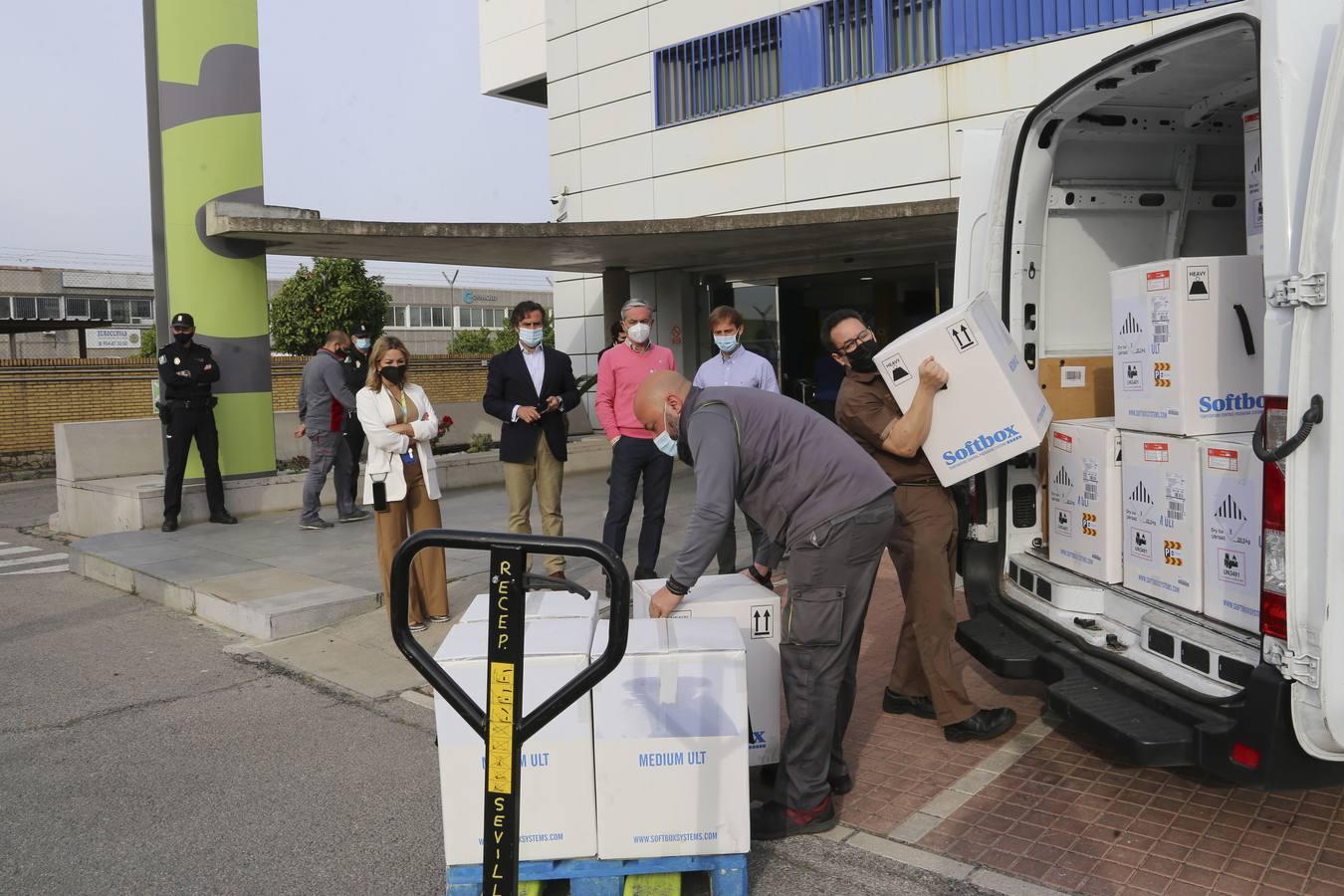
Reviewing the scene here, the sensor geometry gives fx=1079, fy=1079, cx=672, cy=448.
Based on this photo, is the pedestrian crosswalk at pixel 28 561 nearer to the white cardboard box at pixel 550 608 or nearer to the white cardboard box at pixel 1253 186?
the white cardboard box at pixel 550 608

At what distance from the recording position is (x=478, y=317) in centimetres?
8312

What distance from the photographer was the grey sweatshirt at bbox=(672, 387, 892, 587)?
142 inches

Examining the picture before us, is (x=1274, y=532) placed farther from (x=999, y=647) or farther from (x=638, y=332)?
(x=638, y=332)

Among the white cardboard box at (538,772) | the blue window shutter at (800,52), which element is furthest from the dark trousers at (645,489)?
the blue window shutter at (800,52)

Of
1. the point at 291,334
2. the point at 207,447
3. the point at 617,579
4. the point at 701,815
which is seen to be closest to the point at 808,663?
the point at 701,815

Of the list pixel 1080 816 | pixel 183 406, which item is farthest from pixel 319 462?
pixel 1080 816

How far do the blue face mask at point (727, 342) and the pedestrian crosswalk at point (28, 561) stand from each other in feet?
20.6

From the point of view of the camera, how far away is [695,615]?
3.98 meters

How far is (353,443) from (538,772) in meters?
7.82

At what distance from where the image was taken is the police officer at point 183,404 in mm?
9922

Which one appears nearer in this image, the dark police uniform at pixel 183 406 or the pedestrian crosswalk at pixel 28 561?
the pedestrian crosswalk at pixel 28 561

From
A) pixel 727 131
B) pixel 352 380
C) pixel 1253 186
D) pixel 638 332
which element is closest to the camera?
pixel 1253 186

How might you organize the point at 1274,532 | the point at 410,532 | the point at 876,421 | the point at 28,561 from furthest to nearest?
the point at 28,561, the point at 410,532, the point at 876,421, the point at 1274,532

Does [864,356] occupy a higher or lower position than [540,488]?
higher
